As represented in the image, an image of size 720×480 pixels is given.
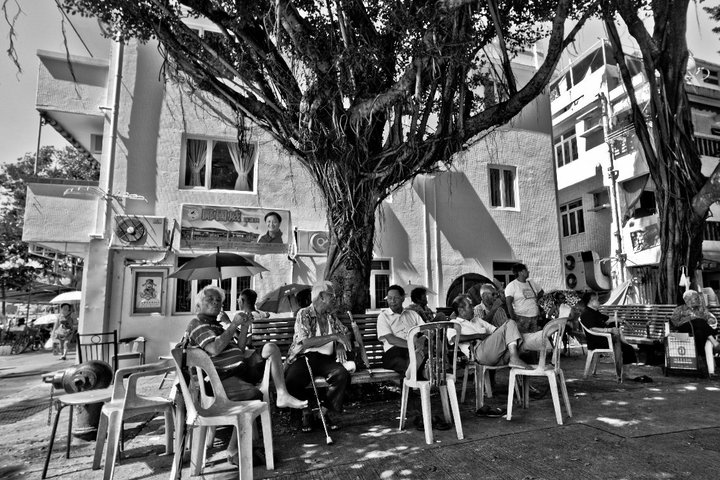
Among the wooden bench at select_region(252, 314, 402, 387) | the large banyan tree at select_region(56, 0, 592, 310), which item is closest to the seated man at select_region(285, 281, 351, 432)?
the wooden bench at select_region(252, 314, 402, 387)

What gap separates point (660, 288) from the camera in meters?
10.9

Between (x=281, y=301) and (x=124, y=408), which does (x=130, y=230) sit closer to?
(x=281, y=301)

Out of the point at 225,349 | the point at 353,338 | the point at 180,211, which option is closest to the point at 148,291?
the point at 180,211

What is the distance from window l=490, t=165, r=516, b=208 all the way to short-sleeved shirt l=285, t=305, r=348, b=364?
902cm

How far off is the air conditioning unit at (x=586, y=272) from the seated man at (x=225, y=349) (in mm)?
14743

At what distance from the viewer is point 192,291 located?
33.8ft

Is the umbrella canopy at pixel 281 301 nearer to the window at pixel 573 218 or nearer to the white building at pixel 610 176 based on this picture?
the white building at pixel 610 176

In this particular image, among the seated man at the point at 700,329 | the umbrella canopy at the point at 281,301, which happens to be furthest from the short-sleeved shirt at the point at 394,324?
the seated man at the point at 700,329

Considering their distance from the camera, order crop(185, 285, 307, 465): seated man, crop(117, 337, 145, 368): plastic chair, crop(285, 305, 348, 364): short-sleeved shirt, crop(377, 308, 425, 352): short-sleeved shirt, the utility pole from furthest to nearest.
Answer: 1. the utility pole
2. crop(117, 337, 145, 368): plastic chair
3. crop(377, 308, 425, 352): short-sleeved shirt
4. crop(285, 305, 348, 364): short-sleeved shirt
5. crop(185, 285, 307, 465): seated man

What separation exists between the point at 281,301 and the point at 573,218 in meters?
15.6

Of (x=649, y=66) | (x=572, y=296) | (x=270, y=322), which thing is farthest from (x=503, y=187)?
(x=270, y=322)

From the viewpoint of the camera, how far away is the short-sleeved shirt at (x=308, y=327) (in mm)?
4584

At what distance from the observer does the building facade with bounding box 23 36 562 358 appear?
9.62m

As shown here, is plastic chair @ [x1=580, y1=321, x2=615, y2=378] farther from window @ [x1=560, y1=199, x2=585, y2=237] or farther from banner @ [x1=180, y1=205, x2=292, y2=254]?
window @ [x1=560, y1=199, x2=585, y2=237]
